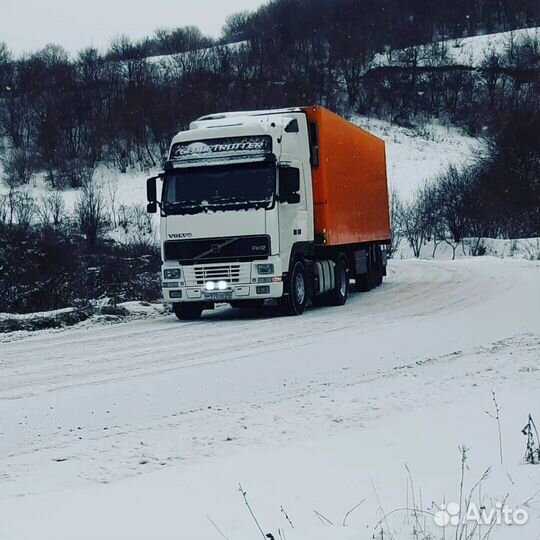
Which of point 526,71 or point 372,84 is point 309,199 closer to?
point 372,84

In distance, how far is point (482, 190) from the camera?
49719 millimetres

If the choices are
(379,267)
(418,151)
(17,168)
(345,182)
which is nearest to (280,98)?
(418,151)

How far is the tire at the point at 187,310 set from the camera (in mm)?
15712

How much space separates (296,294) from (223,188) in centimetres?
243

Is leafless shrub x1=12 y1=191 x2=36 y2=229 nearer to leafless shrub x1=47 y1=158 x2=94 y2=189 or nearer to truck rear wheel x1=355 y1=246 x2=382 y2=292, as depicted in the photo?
leafless shrub x1=47 y1=158 x2=94 y2=189

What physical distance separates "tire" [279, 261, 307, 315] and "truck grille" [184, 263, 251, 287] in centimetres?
93

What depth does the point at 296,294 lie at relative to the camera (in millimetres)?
15625

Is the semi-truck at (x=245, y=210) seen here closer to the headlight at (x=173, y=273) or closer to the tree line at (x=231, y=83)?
the headlight at (x=173, y=273)

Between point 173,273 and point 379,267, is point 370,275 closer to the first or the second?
point 379,267

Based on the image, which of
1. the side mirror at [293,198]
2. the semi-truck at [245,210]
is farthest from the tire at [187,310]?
the side mirror at [293,198]

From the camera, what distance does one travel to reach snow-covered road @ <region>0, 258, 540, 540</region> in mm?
4988

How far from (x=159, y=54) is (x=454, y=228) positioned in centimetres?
6513

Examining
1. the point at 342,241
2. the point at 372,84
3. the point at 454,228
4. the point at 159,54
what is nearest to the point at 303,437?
the point at 342,241

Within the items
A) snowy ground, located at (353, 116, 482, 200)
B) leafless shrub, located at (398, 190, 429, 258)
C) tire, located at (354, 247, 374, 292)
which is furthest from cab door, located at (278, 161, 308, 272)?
snowy ground, located at (353, 116, 482, 200)
